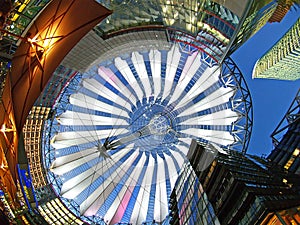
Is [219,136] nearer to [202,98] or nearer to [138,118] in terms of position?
[202,98]

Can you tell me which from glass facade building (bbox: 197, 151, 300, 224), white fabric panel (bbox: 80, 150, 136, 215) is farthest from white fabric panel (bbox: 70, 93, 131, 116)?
glass facade building (bbox: 197, 151, 300, 224)

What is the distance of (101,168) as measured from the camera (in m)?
35.3

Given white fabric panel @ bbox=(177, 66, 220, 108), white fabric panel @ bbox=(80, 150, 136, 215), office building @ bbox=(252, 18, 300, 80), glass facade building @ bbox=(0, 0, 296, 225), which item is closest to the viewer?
glass facade building @ bbox=(0, 0, 296, 225)

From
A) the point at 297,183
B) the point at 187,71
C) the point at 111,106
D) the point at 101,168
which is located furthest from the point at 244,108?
the point at 101,168

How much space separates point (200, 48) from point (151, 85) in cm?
739

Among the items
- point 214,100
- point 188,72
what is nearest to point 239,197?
point 214,100

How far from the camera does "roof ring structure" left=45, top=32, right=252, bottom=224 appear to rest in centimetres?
3259

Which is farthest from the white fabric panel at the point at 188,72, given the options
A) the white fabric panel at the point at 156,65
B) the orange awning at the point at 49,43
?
the orange awning at the point at 49,43

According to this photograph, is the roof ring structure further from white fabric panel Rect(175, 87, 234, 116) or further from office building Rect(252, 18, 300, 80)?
office building Rect(252, 18, 300, 80)

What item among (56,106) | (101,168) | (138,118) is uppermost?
(56,106)

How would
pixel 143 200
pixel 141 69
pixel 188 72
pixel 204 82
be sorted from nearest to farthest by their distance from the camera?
pixel 204 82
pixel 188 72
pixel 141 69
pixel 143 200

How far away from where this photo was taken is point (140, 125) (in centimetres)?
3656

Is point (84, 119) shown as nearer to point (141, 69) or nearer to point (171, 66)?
point (141, 69)

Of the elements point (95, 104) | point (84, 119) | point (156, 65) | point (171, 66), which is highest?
point (156, 65)
